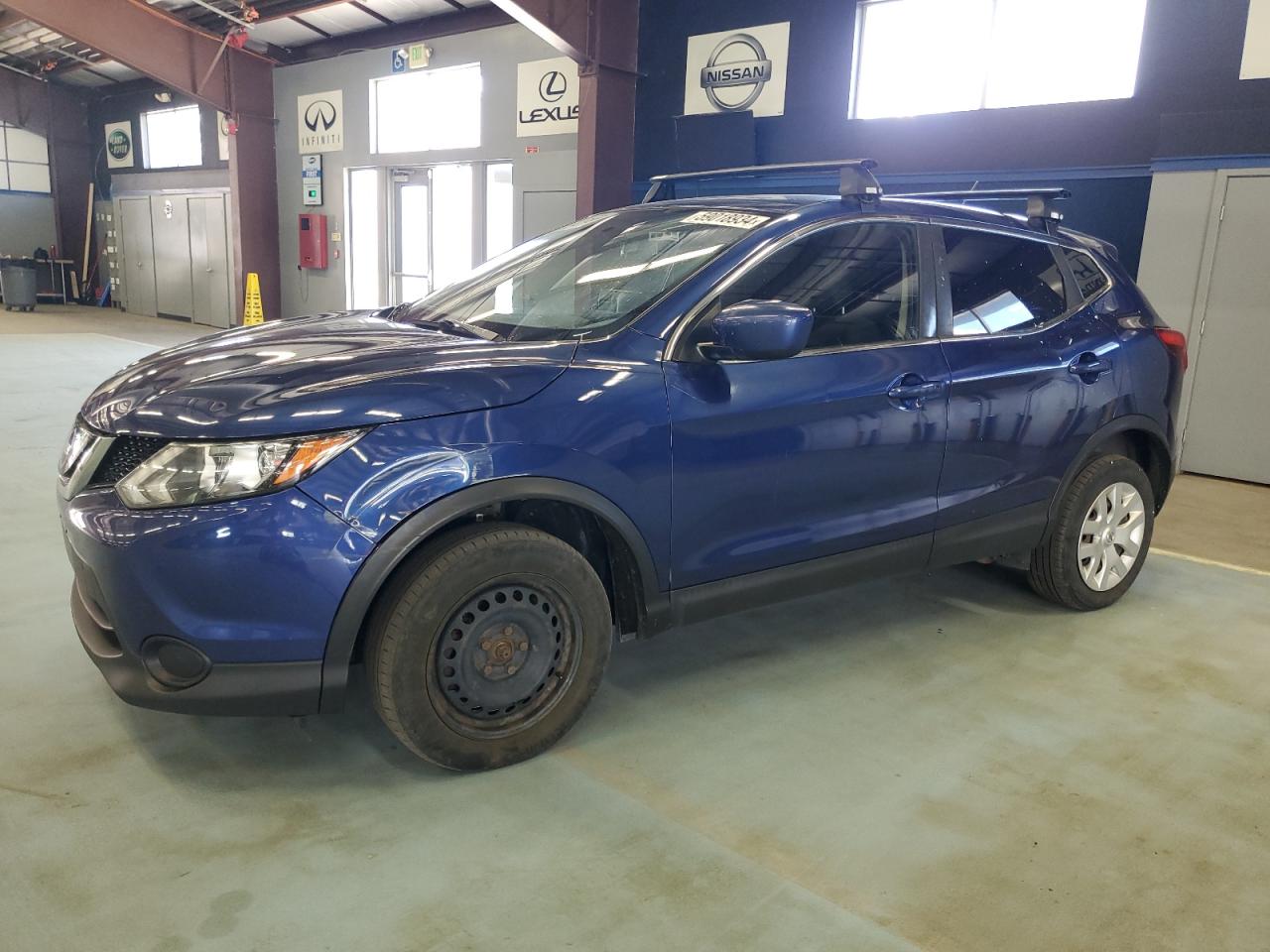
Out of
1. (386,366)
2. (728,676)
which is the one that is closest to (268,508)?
(386,366)

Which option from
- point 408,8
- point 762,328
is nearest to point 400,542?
point 762,328

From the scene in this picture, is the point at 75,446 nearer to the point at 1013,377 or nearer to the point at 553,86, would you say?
the point at 1013,377

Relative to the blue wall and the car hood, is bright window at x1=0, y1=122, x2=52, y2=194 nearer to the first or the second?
the blue wall

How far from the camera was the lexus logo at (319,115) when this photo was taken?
1384 cm

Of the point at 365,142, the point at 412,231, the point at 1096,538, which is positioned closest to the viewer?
the point at 1096,538

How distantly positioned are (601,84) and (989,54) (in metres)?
3.72

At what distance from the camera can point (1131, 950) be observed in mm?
1934

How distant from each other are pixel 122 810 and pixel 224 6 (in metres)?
13.7

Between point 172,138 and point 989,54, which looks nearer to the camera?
point 989,54

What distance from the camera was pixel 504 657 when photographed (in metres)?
2.40

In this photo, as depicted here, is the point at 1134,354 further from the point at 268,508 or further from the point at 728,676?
the point at 268,508

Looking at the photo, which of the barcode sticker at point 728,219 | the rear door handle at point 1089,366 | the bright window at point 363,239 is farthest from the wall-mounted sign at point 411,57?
the rear door handle at point 1089,366

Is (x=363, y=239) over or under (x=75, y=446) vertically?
over

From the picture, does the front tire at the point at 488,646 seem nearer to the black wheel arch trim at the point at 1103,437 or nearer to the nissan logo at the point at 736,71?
the black wheel arch trim at the point at 1103,437
